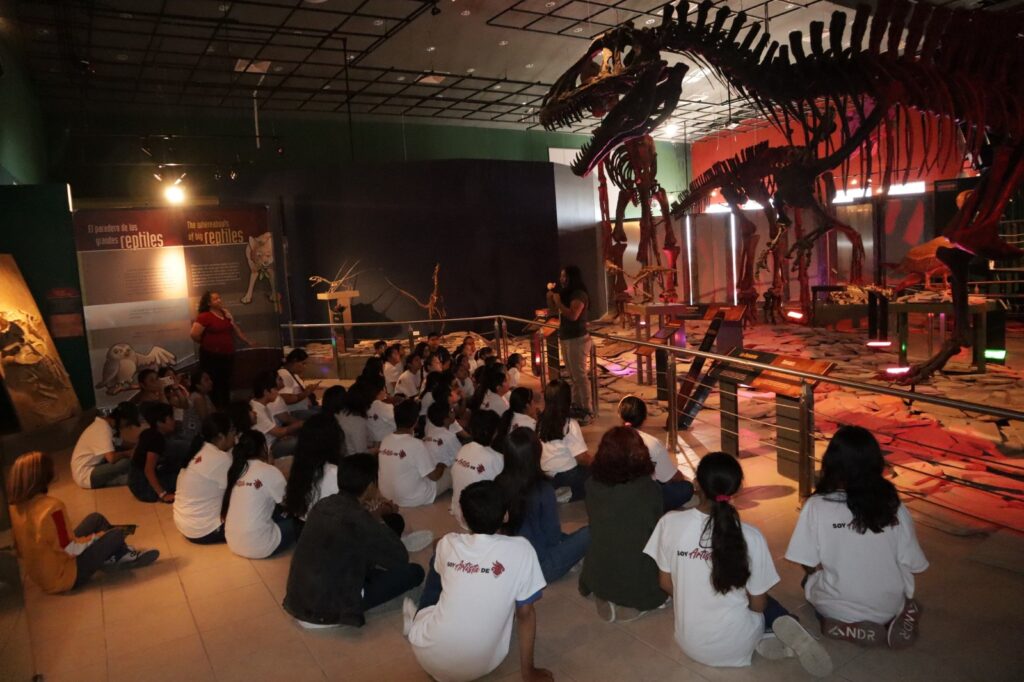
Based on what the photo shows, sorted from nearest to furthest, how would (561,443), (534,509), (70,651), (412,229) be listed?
1. (70,651)
2. (534,509)
3. (561,443)
4. (412,229)

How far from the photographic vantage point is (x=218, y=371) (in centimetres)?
791

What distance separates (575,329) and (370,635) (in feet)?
13.6

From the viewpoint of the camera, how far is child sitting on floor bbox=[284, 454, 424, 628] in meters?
3.26

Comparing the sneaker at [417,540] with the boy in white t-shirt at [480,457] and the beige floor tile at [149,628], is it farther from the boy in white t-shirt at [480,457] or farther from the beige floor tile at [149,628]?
the beige floor tile at [149,628]

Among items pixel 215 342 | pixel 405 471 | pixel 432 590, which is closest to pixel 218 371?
pixel 215 342

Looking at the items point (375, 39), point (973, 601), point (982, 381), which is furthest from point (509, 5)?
point (973, 601)

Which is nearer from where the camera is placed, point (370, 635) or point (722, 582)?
point (722, 582)


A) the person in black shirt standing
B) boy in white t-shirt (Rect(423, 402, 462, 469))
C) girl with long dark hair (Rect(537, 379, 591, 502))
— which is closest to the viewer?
girl with long dark hair (Rect(537, 379, 591, 502))

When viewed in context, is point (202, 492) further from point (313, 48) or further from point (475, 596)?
point (313, 48)

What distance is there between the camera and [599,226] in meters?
17.9

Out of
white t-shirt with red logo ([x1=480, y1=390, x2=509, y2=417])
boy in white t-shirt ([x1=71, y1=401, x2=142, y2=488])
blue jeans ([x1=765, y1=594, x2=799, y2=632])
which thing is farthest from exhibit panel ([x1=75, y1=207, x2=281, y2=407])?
blue jeans ([x1=765, y1=594, x2=799, y2=632])

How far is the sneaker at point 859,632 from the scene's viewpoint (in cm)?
289

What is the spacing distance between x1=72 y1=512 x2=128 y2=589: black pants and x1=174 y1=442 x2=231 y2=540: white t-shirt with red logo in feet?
1.25

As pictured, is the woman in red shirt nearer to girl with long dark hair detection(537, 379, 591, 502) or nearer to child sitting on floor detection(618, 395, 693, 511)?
girl with long dark hair detection(537, 379, 591, 502)
